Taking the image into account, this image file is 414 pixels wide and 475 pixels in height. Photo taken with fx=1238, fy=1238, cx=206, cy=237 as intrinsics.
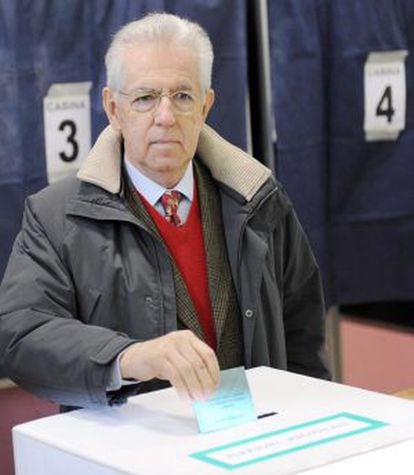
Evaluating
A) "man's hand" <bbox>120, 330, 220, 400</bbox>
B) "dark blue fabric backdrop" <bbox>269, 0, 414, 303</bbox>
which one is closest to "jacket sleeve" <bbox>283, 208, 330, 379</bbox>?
"man's hand" <bbox>120, 330, 220, 400</bbox>

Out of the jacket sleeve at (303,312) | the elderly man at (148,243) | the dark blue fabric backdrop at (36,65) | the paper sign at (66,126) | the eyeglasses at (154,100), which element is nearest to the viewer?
the elderly man at (148,243)

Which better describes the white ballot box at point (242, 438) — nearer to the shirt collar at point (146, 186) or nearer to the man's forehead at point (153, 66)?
the shirt collar at point (146, 186)

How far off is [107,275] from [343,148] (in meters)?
1.81

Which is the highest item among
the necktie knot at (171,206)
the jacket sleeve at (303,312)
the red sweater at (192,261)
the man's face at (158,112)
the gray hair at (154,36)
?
the gray hair at (154,36)

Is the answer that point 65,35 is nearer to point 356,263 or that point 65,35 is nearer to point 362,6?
point 362,6

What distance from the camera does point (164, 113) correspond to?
7.77 ft

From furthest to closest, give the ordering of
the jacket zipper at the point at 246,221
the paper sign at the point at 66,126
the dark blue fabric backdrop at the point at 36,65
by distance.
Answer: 1. the paper sign at the point at 66,126
2. the dark blue fabric backdrop at the point at 36,65
3. the jacket zipper at the point at 246,221

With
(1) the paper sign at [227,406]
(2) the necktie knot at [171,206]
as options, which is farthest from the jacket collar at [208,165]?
(1) the paper sign at [227,406]

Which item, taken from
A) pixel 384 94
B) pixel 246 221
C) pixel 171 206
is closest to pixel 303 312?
pixel 246 221

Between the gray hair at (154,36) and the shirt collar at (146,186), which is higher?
the gray hair at (154,36)

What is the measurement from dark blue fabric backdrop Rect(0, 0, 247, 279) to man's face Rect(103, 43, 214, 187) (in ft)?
3.03

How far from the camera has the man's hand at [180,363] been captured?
1.93m

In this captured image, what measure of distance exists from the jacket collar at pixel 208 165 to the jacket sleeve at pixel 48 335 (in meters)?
0.15

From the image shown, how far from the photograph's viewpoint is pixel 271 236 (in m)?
2.57
